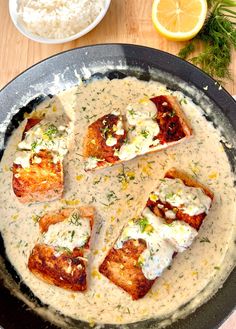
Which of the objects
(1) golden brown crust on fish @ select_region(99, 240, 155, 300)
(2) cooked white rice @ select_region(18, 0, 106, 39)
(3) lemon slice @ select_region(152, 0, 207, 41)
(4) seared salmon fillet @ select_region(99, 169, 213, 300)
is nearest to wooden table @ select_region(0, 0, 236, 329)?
(2) cooked white rice @ select_region(18, 0, 106, 39)

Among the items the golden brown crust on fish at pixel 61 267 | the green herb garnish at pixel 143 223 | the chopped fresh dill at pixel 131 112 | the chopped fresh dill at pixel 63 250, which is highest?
the chopped fresh dill at pixel 131 112

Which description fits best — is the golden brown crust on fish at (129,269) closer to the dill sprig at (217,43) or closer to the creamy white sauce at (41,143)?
the creamy white sauce at (41,143)

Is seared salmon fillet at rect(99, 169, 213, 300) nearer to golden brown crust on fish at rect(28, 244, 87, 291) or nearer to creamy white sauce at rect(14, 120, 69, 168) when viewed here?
golden brown crust on fish at rect(28, 244, 87, 291)

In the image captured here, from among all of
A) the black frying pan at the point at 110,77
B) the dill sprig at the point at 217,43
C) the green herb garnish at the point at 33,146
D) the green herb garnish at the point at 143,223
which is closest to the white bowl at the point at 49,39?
the black frying pan at the point at 110,77

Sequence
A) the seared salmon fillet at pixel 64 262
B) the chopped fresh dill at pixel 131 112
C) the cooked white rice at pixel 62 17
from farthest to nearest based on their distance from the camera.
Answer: the cooked white rice at pixel 62 17 < the chopped fresh dill at pixel 131 112 < the seared salmon fillet at pixel 64 262

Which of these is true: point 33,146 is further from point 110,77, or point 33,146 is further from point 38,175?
point 110,77

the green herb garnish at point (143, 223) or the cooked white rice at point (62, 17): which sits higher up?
the cooked white rice at point (62, 17)

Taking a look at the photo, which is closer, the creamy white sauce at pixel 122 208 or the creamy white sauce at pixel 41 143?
the creamy white sauce at pixel 122 208
